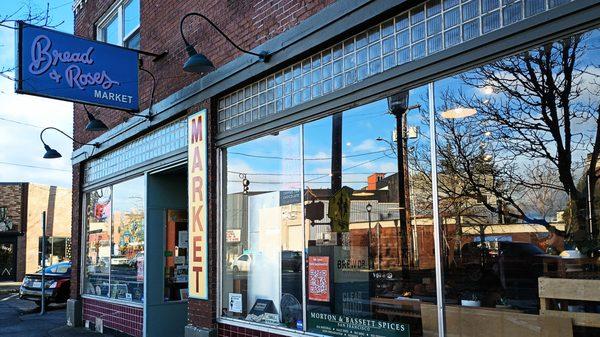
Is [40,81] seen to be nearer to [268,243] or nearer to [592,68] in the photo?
[268,243]

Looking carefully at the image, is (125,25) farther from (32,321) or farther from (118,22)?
(32,321)

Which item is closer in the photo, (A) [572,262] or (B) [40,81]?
(A) [572,262]

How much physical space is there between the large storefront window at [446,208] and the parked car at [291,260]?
0.03 metres

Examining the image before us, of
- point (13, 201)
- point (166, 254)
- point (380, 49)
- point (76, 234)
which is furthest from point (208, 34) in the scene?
point (13, 201)

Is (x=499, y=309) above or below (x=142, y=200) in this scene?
below

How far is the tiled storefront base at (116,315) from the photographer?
33.5 feet

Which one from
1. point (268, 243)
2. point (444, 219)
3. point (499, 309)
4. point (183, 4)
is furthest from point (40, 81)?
point (499, 309)

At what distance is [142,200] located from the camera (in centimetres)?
1059

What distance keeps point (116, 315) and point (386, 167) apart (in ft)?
23.4

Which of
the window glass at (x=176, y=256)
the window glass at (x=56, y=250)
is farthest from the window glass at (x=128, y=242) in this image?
the window glass at (x=56, y=250)

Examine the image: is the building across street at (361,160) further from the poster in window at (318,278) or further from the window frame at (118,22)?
the window frame at (118,22)

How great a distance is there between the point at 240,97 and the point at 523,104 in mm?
3927

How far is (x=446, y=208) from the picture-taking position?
529cm

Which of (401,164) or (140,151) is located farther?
(140,151)
